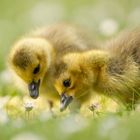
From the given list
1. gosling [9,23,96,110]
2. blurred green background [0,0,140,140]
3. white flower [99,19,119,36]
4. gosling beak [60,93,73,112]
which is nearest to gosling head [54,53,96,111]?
gosling beak [60,93,73,112]

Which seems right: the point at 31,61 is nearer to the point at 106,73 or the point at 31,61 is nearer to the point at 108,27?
the point at 106,73

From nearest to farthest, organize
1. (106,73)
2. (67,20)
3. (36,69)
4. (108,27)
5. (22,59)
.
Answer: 1. (106,73)
2. (22,59)
3. (36,69)
4. (108,27)
5. (67,20)

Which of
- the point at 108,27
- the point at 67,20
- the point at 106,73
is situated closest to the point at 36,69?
the point at 106,73

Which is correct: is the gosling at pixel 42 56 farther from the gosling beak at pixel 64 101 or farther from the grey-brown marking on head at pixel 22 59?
the gosling beak at pixel 64 101

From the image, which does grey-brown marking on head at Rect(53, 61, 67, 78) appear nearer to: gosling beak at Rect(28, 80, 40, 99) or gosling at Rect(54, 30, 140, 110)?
gosling at Rect(54, 30, 140, 110)

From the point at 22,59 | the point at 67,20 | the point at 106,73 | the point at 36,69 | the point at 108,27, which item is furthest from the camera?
the point at 67,20

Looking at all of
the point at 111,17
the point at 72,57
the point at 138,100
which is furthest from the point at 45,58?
the point at 111,17

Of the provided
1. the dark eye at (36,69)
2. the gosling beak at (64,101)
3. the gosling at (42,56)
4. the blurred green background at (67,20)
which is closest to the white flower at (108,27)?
the blurred green background at (67,20)

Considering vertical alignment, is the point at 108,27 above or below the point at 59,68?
above
